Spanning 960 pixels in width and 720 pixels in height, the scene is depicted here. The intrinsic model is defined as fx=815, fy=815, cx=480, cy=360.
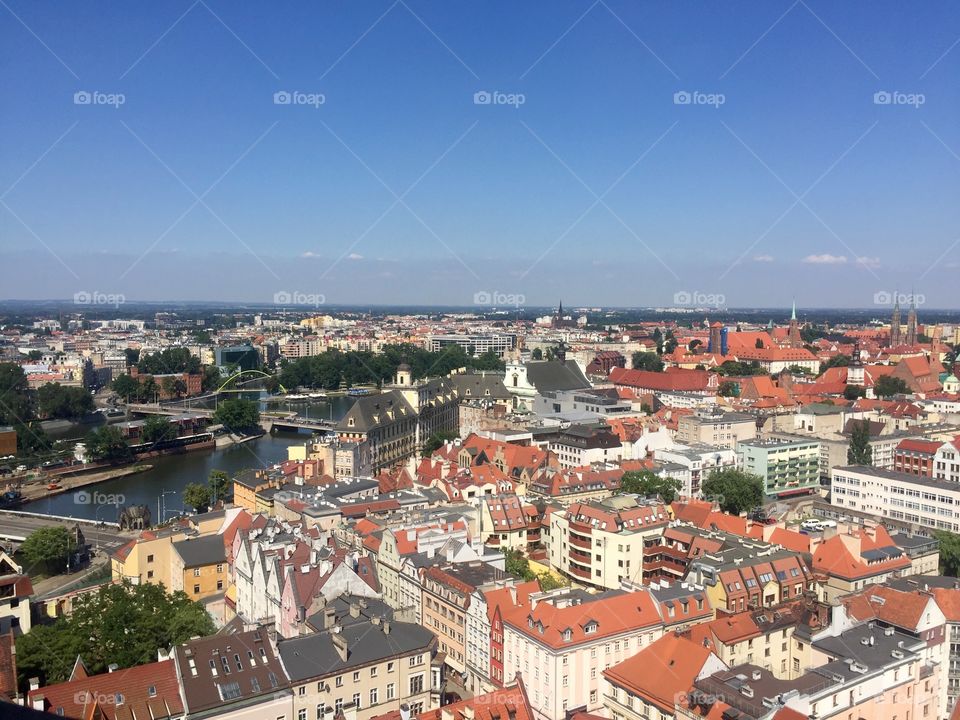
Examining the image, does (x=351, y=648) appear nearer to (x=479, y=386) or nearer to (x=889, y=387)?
(x=479, y=386)

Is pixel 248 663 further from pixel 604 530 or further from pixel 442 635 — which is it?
pixel 604 530

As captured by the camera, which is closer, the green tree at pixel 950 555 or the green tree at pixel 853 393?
the green tree at pixel 950 555

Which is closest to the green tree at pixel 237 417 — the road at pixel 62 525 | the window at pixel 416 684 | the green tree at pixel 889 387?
the road at pixel 62 525

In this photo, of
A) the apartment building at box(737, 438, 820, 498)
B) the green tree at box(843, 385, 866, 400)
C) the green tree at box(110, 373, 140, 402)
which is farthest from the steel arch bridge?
the apartment building at box(737, 438, 820, 498)

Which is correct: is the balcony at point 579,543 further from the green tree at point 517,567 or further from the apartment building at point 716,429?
the apartment building at point 716,429

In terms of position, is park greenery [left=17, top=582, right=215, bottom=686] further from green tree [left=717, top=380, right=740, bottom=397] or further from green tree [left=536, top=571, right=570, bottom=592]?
green tree [left=717, top=380, right=740, bottom=397]

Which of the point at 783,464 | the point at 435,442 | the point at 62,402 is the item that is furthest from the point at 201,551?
the point at 62,402
